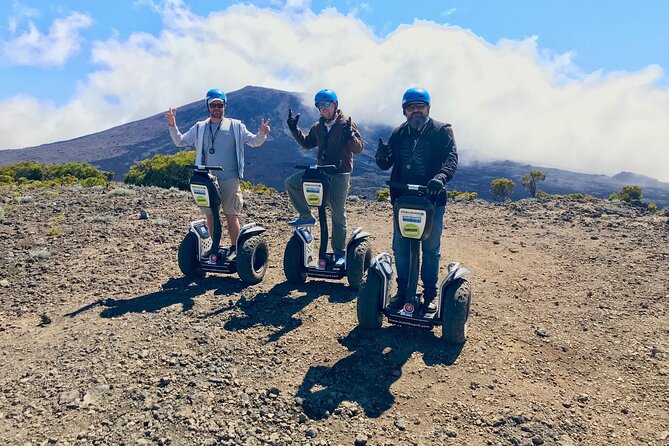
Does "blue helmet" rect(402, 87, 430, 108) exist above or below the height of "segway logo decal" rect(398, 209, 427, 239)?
above

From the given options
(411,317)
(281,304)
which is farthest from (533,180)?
(411,317)

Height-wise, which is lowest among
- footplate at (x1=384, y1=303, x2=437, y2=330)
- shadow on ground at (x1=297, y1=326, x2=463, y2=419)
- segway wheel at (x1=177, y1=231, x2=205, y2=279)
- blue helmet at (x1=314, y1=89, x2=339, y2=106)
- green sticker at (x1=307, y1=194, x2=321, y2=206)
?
shadow on ground at (x1=297, y1=326, x2=463, y2=419)

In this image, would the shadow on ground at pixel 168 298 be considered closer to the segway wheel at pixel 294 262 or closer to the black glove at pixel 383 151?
the segway wheel at pixel 294 262

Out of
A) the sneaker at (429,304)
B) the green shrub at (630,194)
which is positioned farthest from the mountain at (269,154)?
the sneaker at (429,304)

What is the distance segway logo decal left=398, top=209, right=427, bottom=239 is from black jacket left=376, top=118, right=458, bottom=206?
412 millimetres

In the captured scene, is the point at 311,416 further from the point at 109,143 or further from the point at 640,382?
the point at 109,143

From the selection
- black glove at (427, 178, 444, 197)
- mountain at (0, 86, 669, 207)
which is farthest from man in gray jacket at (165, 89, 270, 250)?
mountain at (0, 86, 669, 207)

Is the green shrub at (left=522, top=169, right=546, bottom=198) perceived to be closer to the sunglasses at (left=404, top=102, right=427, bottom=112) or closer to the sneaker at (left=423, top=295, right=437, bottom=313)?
the sneaker at (left=423, top=295, right=437, bottom=313)

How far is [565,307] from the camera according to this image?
21.0 feet

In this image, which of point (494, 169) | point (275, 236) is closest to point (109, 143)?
point (494, 169)

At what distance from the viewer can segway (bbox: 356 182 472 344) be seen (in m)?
4.77

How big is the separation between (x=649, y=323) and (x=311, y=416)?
14.0ft

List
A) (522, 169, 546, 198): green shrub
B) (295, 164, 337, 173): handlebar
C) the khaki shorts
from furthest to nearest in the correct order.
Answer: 1. (522, 169, 546, 198): green shrub
2. the khaki shorts
3. (295, 164, 337, 173): handlebar

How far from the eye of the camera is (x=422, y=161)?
514 cm
